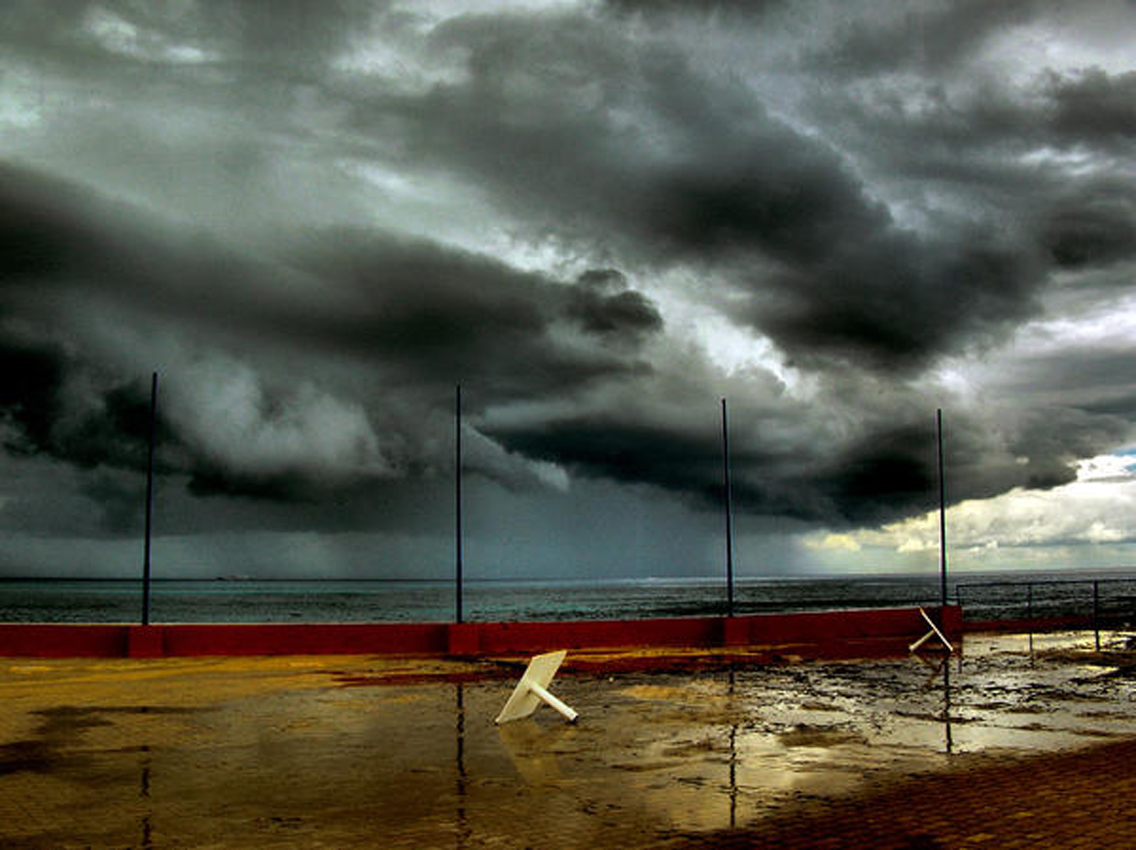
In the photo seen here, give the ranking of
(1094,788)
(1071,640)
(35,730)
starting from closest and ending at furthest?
(1094,788) < (35,730) < (1071,640)

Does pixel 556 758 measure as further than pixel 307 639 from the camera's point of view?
No

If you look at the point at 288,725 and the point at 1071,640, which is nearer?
the point at 288,725

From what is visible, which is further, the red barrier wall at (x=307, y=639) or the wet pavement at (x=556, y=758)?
the red barrier wall at (x=307, y=639)

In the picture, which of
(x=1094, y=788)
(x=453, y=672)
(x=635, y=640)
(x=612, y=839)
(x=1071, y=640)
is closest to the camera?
(x=612, y=839)

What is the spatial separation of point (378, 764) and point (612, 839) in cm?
354

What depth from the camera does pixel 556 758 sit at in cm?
995

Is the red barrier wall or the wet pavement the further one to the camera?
the red barrier wall

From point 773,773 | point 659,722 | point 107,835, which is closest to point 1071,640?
point 659,722

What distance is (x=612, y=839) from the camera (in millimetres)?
6836

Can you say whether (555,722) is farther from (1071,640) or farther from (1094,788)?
(1071,640)

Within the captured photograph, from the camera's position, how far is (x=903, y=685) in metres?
16.0

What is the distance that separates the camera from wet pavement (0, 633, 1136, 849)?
7.15 metres

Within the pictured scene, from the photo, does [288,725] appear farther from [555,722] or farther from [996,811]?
[996,811]

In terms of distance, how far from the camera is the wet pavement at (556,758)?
23.5 feet
